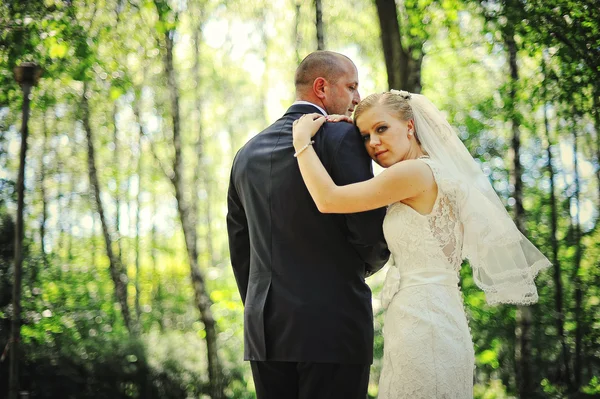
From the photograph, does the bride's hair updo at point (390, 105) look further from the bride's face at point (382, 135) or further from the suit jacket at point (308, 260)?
the suit jacket at point (308, 260)

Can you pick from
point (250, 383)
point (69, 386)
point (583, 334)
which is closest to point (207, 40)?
point (250, 383)

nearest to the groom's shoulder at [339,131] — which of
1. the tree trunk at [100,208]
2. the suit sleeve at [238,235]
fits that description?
the suit sleeve at [238,235]

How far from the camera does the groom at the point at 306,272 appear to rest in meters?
2.51

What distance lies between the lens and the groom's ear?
2.88 metres

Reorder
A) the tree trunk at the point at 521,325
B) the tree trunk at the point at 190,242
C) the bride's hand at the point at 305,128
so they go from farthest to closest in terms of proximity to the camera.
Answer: the tree trunk at the point at 190,242
the tree trunk at the point at 521,325
the bride's hand at the point at 305,128

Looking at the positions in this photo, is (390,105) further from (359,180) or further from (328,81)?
(359,180)

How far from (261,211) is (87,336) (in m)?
7.32

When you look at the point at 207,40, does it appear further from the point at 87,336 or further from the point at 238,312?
the point at 87,336

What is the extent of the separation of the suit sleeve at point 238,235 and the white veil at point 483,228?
2.89 feet

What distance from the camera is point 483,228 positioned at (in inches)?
109

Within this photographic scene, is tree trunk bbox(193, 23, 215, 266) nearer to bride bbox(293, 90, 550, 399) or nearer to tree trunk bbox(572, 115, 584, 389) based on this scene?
tree trunk bbox(572, 115, 584, 389)

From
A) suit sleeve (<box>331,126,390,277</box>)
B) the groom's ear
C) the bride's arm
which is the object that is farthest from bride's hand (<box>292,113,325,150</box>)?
the groom's ear

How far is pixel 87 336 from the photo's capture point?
363 inches

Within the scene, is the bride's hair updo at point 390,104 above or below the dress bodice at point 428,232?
above
